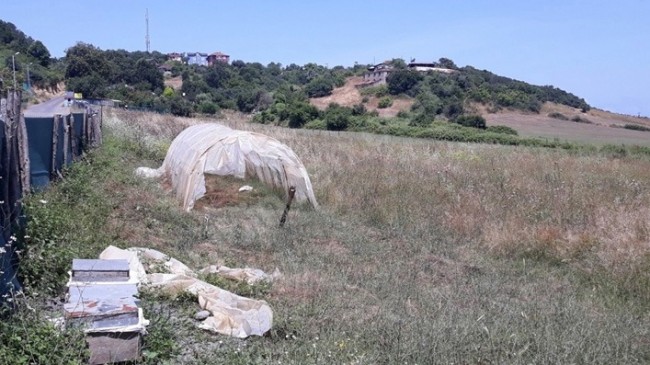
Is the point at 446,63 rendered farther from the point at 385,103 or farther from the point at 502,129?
the point at 502,129

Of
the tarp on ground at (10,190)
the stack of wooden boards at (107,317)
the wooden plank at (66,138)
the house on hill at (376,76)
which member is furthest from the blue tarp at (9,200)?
the house on hill at (376,76)

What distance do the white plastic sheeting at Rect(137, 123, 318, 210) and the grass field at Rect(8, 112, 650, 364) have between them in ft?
1.15

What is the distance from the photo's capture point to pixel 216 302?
5.80 m

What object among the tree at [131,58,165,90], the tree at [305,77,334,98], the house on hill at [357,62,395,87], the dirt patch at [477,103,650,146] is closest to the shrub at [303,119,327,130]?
the dirt patch at [477,103,650,146]

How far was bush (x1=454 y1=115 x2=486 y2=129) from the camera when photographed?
44.4 meters

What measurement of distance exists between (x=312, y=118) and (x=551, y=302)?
39.5 meters

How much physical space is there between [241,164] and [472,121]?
110ft

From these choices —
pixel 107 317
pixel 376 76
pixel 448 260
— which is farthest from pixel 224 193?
pixel 376 76

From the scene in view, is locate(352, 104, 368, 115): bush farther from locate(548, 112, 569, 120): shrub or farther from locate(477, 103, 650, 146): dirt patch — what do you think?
locate(548, 112, 569, 120): shrub

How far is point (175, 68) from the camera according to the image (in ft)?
274

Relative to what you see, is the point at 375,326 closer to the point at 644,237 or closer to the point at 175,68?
the point at 644,237

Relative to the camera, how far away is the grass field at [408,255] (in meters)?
5.09

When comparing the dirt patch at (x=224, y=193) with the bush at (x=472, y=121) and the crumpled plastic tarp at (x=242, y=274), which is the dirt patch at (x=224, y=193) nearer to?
the crumpled plastic tarp at (x=242, y=274)

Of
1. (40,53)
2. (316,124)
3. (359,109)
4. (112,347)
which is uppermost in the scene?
(40,53)
